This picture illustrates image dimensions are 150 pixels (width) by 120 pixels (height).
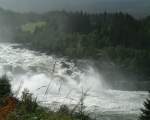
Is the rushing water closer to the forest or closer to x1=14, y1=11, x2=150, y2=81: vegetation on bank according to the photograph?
the forest

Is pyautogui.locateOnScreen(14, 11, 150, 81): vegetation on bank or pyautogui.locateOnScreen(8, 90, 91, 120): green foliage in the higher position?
pyautogui.locateOnScreen(8, 90, 91, 120): green foliage

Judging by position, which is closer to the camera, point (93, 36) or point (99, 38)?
point (99, 38)

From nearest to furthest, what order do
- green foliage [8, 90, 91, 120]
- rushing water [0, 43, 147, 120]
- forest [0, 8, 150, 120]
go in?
green foliage [8, 90, 91, 120] → rushing water [0, 43, 147, 120] → forest [0, 8, 150, 120]

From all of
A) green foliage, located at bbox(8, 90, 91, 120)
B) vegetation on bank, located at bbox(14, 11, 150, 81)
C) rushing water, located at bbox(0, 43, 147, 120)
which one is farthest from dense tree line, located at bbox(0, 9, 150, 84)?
green foliage, located at bbox(8, 90, 91, 120)

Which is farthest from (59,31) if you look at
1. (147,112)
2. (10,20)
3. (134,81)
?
(147,112)

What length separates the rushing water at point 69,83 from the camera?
42.8m

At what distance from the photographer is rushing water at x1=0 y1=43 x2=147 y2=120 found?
42812 mm

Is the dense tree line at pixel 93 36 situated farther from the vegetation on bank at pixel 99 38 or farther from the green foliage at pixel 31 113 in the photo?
the green foliage at pixel 31 113

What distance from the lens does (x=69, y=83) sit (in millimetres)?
61219

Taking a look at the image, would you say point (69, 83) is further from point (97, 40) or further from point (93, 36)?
point (93, 36)

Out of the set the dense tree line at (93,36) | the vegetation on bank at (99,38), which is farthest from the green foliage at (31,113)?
the vegetation on bank at (99,38)

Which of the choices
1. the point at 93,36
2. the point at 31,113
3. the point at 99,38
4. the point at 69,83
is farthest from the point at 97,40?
the point at 31,113

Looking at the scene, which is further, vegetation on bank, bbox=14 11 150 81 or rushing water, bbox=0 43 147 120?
vegetation on bank, bbox=14 11 150 81

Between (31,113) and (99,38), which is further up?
(31,113)
